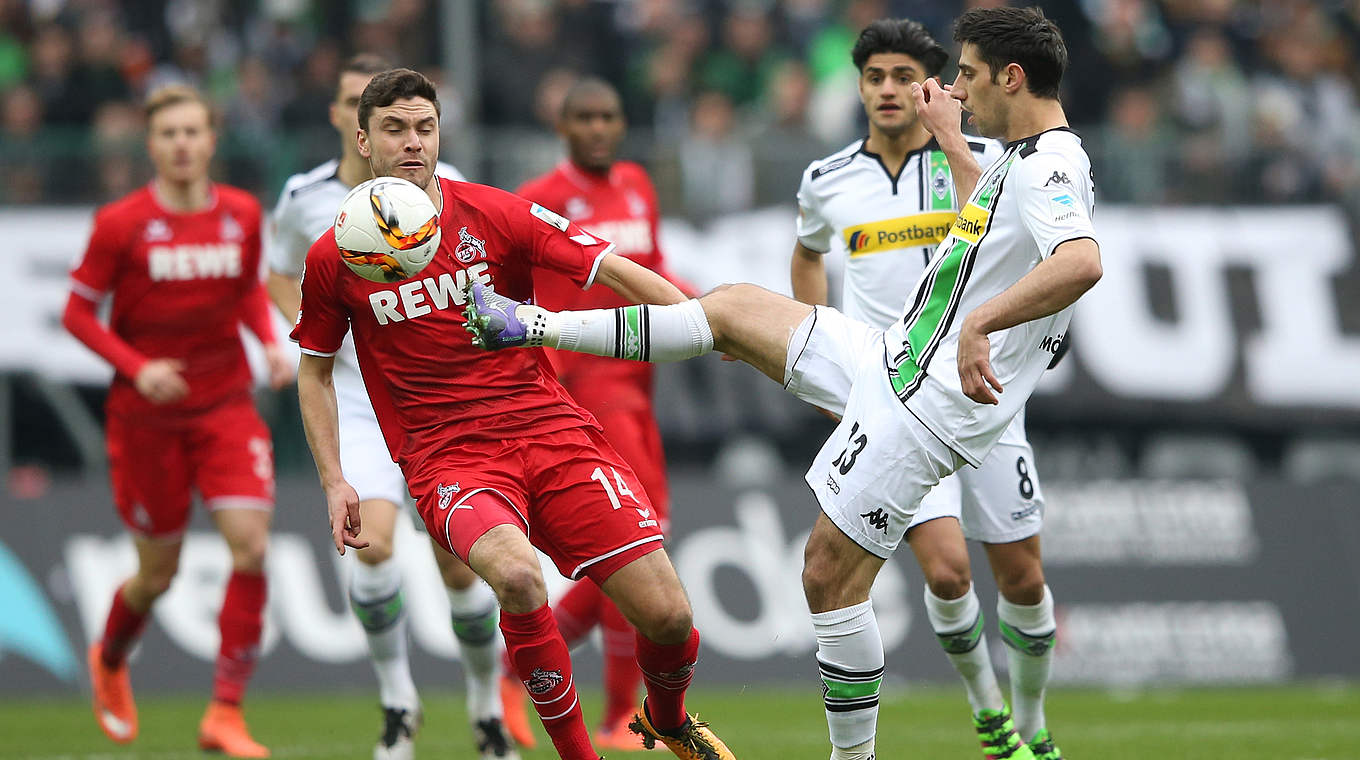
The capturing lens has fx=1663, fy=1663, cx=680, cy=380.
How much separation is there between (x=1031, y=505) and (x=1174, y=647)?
526 centimetres

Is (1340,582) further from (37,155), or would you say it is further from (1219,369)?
(37,155)

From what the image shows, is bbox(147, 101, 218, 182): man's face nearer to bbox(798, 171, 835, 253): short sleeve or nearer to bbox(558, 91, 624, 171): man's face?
bbox(558, 91, 624, 171): man's face

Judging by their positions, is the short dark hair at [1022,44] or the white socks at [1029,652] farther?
the white socks at [1029,652]

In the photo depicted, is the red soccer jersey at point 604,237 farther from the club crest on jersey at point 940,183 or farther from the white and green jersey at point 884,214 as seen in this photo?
the club crest on jersey at point 940,183

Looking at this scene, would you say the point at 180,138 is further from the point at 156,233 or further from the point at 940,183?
the point at 940,183

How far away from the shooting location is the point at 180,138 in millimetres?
8852

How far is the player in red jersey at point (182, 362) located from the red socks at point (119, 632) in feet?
0.07

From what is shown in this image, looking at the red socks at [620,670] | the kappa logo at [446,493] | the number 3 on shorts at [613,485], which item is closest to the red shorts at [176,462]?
the red socks at [620,670]

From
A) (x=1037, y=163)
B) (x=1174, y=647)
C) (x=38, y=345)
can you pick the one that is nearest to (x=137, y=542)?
(x=38, y=345)

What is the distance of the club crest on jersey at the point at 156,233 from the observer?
29.0ft

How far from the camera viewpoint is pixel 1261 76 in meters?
15.6

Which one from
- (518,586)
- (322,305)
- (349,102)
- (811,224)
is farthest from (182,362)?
(518,586)

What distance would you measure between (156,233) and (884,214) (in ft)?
13.2

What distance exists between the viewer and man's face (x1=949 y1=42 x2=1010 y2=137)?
5809 mm
